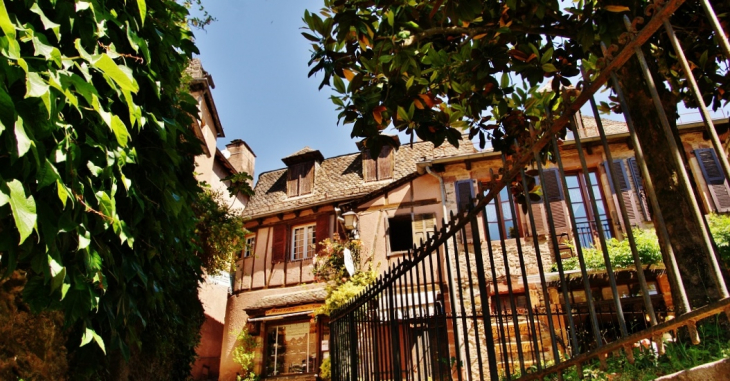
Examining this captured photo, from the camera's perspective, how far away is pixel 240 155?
2039 centimetres

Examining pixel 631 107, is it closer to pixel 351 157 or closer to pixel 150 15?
pixel 150 15

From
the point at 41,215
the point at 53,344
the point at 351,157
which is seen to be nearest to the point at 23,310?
the point at 53,344

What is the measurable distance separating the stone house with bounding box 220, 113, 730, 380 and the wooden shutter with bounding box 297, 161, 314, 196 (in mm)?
39

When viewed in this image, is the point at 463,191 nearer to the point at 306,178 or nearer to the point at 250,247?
the point at 306,178

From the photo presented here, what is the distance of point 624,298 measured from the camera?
1026 cm

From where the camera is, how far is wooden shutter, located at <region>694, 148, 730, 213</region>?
487 inches

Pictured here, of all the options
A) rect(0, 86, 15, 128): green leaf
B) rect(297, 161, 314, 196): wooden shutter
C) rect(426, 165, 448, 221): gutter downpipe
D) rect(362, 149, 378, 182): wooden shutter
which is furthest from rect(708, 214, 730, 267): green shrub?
rect(297, 161, 314, 196): wooden shutter

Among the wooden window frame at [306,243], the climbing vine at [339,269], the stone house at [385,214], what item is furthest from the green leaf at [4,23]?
the wooden window frame at [306,243]

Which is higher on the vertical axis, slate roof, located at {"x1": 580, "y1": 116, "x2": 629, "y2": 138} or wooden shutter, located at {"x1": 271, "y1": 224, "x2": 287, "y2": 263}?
slate roof, located at {"x1": 580, "y1": 116, "x2": 629, "y2": 138}

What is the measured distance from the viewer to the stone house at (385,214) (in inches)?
502

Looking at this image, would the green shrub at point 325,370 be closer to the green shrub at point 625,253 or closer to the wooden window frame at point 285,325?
the wooden window frame at point 285,325

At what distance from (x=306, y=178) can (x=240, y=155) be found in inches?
143

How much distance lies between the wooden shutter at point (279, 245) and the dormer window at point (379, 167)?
10.4ft

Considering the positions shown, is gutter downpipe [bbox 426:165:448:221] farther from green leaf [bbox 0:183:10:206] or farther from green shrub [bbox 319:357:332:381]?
green leaf [bbox 0:183:10:206]
